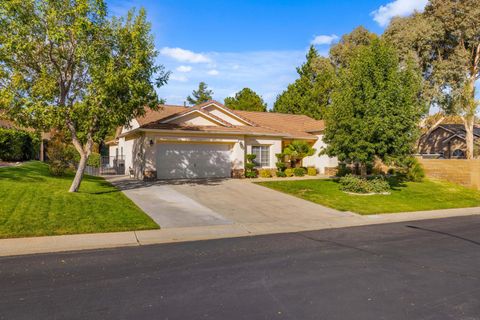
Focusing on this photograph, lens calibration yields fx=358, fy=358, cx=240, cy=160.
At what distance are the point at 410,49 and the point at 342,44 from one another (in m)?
10.1

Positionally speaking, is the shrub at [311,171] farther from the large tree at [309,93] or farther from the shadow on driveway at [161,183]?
the large tree at [309,93]

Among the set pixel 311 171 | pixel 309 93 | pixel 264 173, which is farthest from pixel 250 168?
pixel 309 93

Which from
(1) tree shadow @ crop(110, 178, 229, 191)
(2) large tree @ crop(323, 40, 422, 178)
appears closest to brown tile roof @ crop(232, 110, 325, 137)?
(1) tree shadow @ crop(110, 178, 229, 191)

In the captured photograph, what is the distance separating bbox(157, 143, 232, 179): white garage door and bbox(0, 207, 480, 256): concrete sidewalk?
11800 millimetres

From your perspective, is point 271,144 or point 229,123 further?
point 271,144

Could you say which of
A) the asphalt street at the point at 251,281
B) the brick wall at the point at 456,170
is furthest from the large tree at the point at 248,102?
the asphalt street at the point at 251,281

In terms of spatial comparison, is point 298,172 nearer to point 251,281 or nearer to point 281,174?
point 281,174

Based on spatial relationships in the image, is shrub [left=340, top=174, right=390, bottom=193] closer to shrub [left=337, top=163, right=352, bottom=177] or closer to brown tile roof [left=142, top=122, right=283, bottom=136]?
shrub [left=337, top=163, right=352, bottom=177]

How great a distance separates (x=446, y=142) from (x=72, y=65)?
142ft

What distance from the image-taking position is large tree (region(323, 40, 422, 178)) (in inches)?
727

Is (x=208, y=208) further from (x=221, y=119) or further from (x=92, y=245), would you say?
(x=221, y=119)

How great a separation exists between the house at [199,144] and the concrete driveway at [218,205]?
8.28 ft

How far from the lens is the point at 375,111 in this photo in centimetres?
1850

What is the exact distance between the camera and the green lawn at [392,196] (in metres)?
16.5
